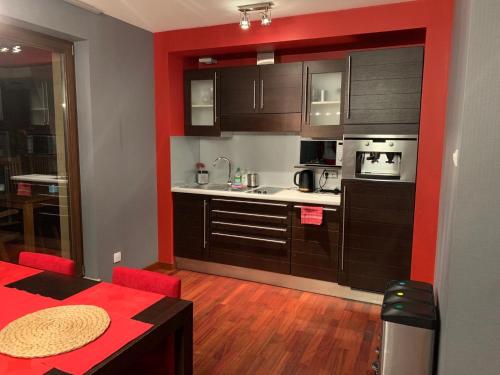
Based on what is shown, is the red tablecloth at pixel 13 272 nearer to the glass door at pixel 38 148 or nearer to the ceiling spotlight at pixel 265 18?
the glass door at pixel 38 148

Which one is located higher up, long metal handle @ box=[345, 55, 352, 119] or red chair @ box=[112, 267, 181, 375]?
long metal handle @ box=[345, 55, 352, 119]

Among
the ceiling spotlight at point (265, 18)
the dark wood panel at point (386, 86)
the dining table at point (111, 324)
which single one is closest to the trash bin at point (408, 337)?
the dining table at point (111, 324)

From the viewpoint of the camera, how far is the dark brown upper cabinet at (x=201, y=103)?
4.15 meters

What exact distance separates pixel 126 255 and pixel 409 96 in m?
3.14

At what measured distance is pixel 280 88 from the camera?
3.82 meters

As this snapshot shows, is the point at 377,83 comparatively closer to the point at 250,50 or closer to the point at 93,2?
the point at 250,50

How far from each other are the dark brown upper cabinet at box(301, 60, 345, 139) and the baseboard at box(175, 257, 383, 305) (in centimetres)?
146

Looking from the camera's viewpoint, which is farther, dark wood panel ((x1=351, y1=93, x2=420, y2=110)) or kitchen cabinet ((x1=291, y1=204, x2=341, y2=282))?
kitchen cabinet ((x1=291, y1=204, x2=341, y2=282))

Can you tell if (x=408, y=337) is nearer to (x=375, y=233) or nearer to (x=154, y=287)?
(x=154, y=287)

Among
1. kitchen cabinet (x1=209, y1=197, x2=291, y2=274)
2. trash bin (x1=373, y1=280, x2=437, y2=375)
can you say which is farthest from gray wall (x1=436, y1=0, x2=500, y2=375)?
kitchen cabinet (x1=209, y1=197, x2=291, y2=274)

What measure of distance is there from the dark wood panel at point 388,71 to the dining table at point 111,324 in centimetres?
250

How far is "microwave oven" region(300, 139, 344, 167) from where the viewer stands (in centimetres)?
384

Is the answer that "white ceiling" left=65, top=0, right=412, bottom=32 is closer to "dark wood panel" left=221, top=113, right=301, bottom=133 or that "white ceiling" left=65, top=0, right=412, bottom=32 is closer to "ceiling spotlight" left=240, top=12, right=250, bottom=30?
"ceiling spotlight" left=240, top=12, right=250, bottom=30

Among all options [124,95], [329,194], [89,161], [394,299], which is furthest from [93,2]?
[394,299]
